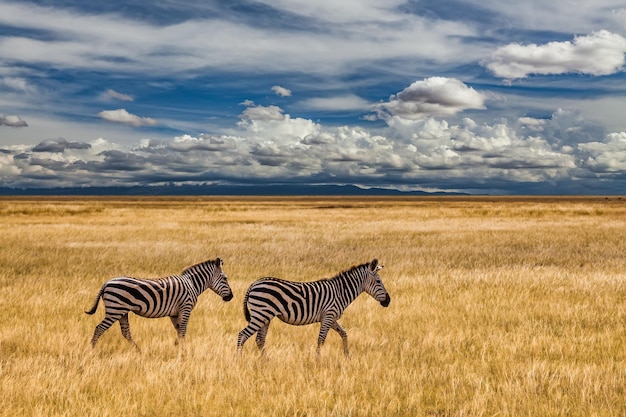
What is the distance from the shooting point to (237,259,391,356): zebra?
25.8 feet

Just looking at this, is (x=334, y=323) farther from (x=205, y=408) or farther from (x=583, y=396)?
(x=583, y=396)

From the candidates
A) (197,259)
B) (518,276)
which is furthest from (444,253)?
(197,259)

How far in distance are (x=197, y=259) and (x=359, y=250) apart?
7724 millimetres

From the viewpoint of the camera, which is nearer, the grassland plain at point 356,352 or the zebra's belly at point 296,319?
the grassland plain at point 356,352

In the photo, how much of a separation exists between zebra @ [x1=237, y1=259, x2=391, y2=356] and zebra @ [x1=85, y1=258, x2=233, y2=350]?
1206mm

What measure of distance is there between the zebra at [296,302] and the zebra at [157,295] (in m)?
1.21

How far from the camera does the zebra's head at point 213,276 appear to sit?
9.23 meters

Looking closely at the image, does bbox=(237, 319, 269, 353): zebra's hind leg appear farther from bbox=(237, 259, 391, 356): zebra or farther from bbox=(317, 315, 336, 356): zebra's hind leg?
bbox=(317, 315, 336, 356): zebra's hind leg

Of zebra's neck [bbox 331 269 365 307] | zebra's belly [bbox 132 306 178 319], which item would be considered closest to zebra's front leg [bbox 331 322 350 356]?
zebra's neck [bbox 331 269 365 307]

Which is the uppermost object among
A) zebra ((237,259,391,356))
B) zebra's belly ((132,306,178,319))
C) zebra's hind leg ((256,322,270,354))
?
zebra ((237,259,391,356))

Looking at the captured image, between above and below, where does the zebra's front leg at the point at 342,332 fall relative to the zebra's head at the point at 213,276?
below

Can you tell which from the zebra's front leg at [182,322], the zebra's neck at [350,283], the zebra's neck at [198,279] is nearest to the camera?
the zebra's neck at [350,283]

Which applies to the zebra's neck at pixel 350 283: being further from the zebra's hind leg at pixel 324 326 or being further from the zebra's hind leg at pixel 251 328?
the zebra's hind leg at pixel 251 328

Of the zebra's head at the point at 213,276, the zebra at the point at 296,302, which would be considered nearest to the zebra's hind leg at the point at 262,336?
the zebra at the point at 296,302
